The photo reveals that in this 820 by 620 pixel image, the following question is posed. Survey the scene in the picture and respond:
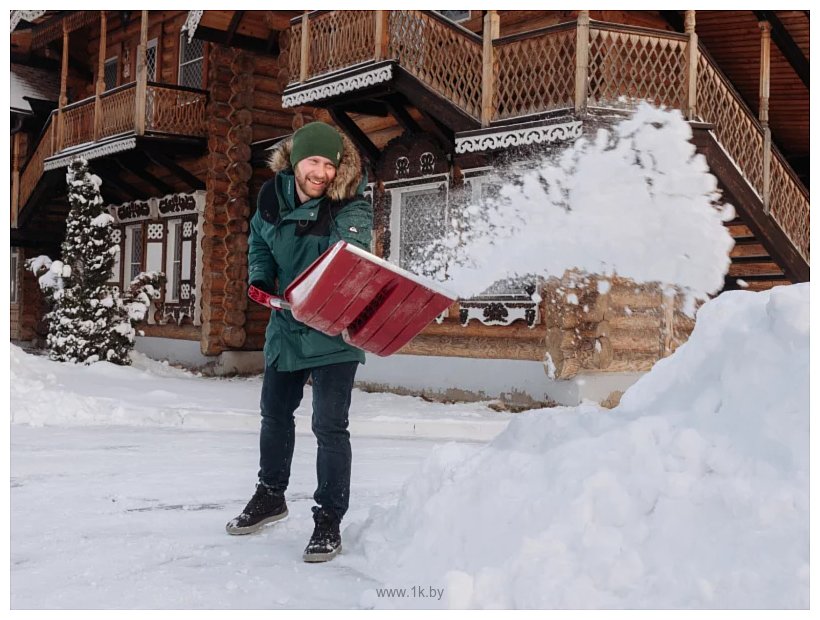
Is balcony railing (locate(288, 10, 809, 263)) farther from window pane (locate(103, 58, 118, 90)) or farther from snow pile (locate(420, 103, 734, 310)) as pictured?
window pane (locate(103, 58, 118, 90))

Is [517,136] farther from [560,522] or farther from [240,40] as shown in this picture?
[240,40]

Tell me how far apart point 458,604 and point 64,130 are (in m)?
16.7

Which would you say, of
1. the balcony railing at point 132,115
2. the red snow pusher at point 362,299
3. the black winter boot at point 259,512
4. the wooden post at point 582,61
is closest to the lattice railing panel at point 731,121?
the wooden post at point 582,61

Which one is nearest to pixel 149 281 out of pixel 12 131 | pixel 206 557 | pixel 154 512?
pixel 12 131

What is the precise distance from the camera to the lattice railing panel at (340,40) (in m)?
10.7

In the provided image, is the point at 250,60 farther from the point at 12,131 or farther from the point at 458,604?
the point at 458,604

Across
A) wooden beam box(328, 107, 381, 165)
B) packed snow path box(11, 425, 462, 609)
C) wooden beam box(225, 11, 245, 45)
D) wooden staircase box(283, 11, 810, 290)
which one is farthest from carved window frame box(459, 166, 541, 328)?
wooden beam box(225, 11, 245, 45)

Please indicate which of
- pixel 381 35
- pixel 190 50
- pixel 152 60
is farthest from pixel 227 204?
Answer: pixel 381 35

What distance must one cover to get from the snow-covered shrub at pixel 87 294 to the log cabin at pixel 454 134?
1.36 meters

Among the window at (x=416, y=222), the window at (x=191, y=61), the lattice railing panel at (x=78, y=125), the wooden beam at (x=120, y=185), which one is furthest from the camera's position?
the wooden beam at (x=120, y=185)

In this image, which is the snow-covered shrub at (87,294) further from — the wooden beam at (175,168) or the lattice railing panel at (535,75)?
the lattice railing panel at (535,75)

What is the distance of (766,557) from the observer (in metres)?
2.66

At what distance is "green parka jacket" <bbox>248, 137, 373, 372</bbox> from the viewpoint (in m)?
3.62

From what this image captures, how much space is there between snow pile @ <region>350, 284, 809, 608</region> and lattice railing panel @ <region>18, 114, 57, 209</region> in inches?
642
